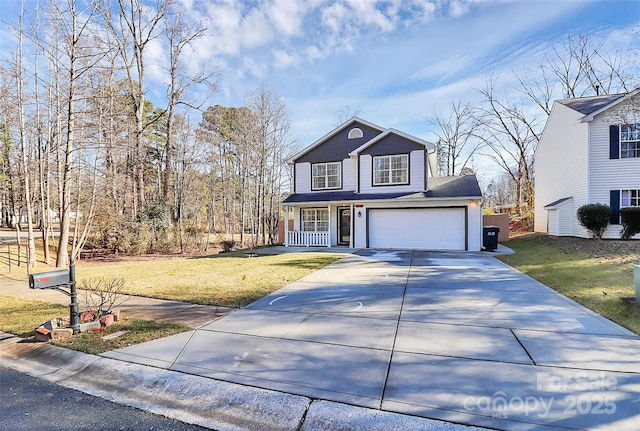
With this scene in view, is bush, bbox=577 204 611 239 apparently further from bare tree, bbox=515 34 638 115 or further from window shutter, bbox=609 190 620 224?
bare tree, bbox=515 34 638 115

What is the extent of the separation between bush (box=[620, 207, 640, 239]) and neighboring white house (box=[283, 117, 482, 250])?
593cm

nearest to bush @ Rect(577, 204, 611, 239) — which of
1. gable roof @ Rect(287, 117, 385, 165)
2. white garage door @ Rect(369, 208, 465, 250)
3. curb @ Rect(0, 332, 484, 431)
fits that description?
white garage door @ Rect(369, 208, 465, 250)

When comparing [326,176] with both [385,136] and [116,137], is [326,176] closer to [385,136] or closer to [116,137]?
[385,136]

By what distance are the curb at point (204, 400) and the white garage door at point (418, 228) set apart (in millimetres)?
13161

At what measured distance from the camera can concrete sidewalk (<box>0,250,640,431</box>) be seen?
2.55 meters

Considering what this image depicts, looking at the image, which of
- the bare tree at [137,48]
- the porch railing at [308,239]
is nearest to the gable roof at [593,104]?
the porch railing at [308,239]

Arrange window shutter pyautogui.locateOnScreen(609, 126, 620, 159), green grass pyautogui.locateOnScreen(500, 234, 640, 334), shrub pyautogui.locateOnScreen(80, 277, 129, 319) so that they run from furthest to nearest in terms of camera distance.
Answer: window shutter pyautogui.locateOnScreen(609, 126, 620, 159)
green grass pyautogui.locateOnScreen(500, 234, 640, 334)
shrub pyautogui.locateOnScreen(80, 277, 129, 319)

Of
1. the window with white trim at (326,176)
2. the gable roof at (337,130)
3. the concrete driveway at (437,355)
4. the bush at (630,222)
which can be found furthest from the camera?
the window with white trim at (326,176)

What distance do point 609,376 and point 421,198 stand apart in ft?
38.4

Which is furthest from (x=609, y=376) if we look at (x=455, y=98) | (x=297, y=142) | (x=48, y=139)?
(x=455, y=98)

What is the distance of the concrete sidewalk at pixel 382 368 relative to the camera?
8.36ft

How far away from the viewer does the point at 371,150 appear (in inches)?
634

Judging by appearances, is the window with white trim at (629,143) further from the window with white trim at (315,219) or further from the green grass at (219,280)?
the green grass at (219,280)

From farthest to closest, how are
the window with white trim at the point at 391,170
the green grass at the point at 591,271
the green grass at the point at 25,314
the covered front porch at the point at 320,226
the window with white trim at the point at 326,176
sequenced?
1. the window with white trim at the point at 326,176
2. the covered front porch at the point at 320,226
3. the window with white trim at the point at 391,170
4. the green grass at the point at 591,271
5. the green grass at the point at 25,314
